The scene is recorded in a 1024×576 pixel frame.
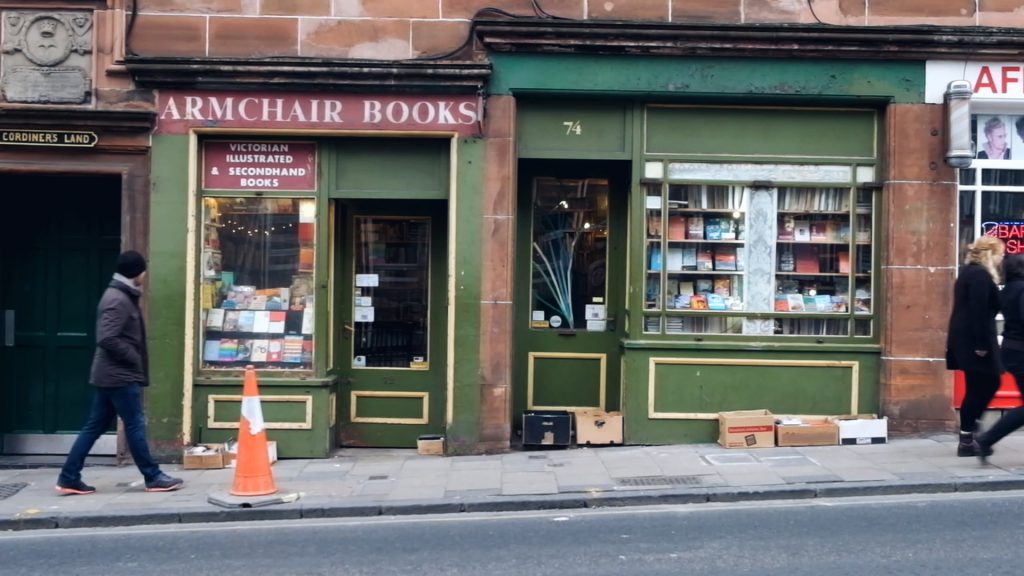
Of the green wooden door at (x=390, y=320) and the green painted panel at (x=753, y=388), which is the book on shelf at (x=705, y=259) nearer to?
the green painted panel at (x=753, y=388)

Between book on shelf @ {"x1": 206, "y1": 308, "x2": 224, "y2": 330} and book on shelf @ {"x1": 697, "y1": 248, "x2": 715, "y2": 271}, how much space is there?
16.4 feet

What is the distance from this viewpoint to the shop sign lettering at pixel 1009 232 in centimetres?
1077

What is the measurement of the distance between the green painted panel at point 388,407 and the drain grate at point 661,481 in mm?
2882

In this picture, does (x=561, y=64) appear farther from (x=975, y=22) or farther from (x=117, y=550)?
(x=117, y=550)

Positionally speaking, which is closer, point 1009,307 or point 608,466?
point 1009,307

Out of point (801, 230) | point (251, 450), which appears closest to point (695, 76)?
point (801, 230)

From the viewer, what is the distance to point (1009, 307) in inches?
348

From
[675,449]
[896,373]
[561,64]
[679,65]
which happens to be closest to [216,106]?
[561,64]

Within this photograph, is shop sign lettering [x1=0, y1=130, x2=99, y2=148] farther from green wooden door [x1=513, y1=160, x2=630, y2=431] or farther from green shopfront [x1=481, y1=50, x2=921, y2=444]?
green wooden door [x1=513, y1=160, x2=630, y2=431]

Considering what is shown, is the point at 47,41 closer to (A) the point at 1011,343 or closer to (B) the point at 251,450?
(B) the point at 251,450

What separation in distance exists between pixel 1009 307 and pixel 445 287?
5496 millimetres

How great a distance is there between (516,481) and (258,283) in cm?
358

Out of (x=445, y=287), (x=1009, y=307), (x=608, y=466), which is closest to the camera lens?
(x=1009, y=307)

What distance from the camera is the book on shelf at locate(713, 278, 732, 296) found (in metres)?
10.8
